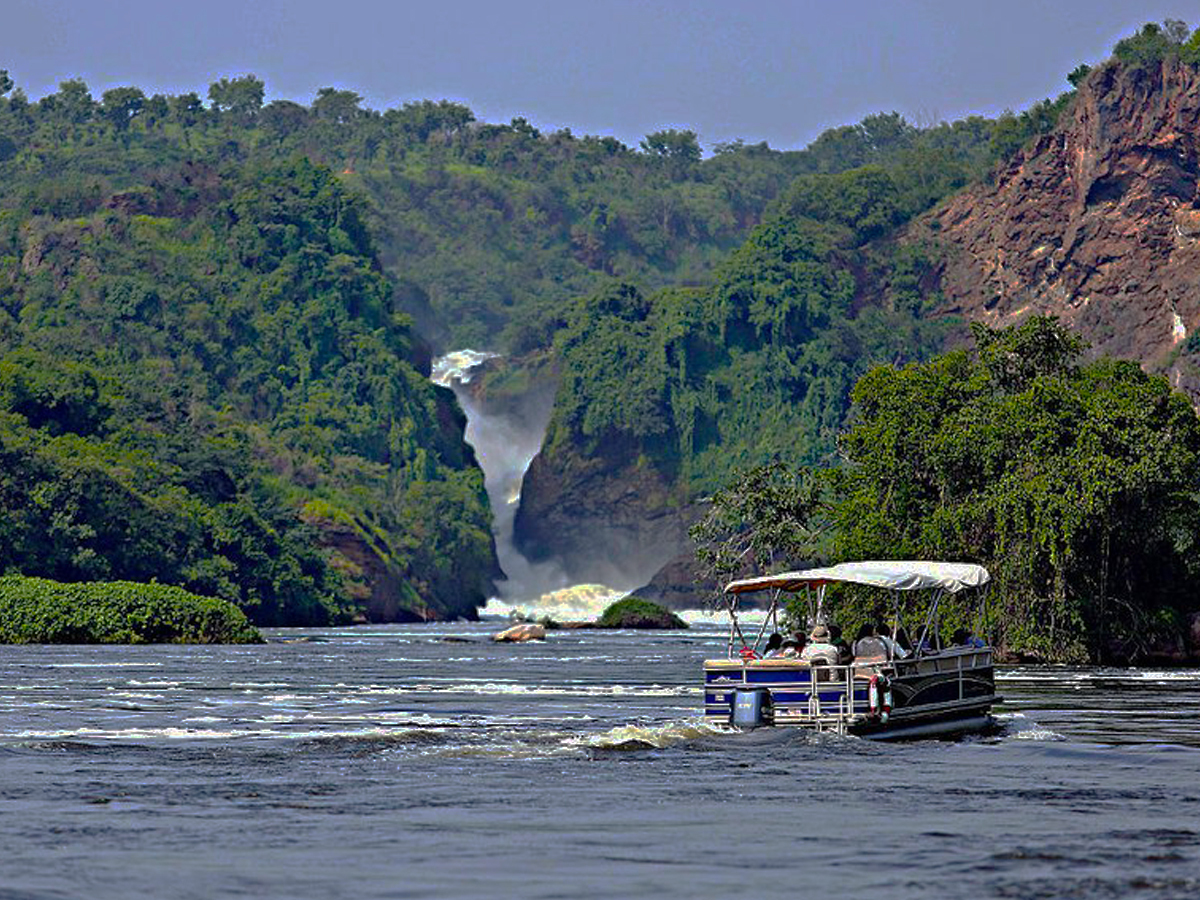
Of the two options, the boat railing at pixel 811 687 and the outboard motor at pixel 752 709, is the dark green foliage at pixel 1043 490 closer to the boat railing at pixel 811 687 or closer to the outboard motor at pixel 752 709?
the boat railing at pixel 811 687

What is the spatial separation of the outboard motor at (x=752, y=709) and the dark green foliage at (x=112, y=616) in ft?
203

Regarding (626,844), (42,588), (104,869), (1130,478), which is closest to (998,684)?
(1130,478)

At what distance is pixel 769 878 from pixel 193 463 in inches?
5787

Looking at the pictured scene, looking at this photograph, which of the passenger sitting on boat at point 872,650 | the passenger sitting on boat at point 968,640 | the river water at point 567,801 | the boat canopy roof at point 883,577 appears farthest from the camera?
the passenger sitting on boat at point 968,640

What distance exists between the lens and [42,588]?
10300 centimetres

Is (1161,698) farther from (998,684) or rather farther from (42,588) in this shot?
(42,588)

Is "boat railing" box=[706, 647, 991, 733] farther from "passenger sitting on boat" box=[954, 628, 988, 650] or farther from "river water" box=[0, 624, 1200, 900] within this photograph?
"passenger sitting on boat" box=[954, 628, 988, 650]

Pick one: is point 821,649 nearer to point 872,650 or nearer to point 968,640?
point 872,650

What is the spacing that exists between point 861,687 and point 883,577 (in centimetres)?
401

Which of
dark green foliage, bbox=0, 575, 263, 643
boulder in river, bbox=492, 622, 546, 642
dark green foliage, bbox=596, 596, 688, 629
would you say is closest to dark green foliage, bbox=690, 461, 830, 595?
boulder in river, bbox=492, 622, 546, 642

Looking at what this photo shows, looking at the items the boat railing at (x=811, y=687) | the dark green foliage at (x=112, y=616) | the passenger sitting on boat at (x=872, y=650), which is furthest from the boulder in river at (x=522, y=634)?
the boat railing at (x=811, y=687)

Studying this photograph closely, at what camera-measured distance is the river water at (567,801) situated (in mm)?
24297

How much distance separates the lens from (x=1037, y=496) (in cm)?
7475

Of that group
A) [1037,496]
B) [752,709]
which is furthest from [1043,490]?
[752,709]
